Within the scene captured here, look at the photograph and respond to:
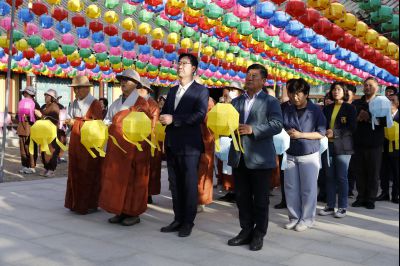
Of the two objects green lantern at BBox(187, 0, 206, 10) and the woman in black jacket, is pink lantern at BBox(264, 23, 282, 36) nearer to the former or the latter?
green lantern at BBox(187, 0, 206, 10)

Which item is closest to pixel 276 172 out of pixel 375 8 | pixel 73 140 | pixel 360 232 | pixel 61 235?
pixel 360 232

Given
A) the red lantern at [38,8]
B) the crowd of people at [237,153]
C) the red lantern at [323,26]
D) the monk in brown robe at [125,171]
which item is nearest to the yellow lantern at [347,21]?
the red lantern at [323,26]

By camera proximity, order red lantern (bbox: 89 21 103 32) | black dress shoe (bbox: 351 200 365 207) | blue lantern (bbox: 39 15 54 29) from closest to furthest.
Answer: black dress shoe (bbox: 351 200 365 207) → blue lantern (bbox: 39 15 54 29) → red lantern (bbox: 89 21 103 32)

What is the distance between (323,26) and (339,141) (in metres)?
1.88

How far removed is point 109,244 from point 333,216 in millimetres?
2755

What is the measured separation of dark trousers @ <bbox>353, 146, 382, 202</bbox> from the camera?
611 centimetres

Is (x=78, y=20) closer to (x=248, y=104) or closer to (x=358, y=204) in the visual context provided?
(x=248, y=104)

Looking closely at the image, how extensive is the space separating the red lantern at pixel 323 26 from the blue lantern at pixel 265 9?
0.74 meters

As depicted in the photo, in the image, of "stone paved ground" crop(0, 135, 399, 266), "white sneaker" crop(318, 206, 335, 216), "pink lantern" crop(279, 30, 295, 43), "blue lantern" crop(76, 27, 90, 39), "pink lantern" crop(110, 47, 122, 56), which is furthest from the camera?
"pink lantern" crop(110, 47, 122, 56)

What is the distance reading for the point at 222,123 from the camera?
12.1ft

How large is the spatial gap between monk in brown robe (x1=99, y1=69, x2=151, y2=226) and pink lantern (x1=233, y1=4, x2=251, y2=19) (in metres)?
3.13

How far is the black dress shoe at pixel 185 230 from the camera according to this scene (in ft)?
14.2

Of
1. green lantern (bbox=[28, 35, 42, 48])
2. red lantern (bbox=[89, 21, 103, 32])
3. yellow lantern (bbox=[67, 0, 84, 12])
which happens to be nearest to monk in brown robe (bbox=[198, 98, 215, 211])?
yellow lantern (bbox=[67, 0, 84, 12])

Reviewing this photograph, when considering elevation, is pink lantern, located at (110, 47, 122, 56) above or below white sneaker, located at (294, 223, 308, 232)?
above
